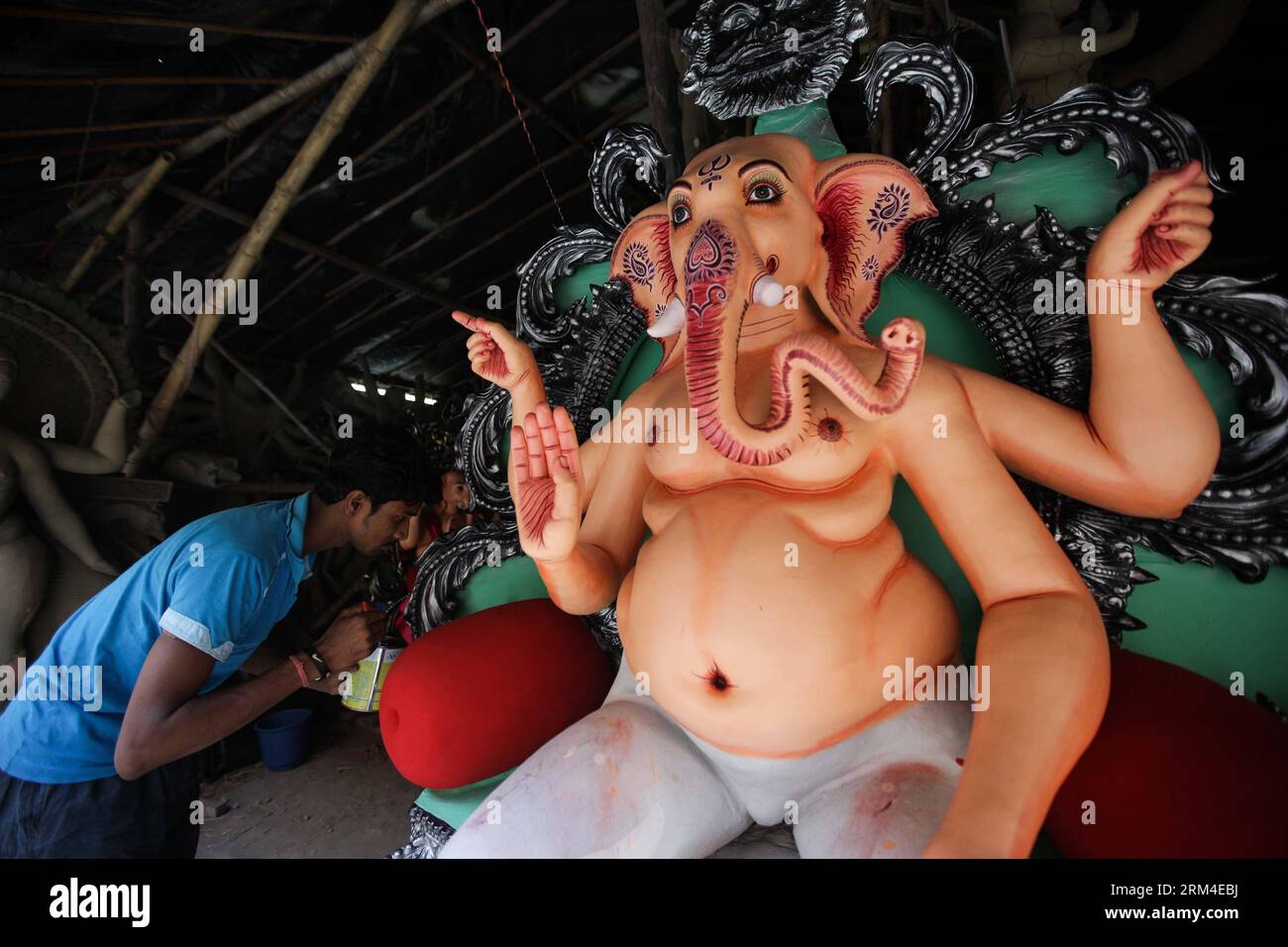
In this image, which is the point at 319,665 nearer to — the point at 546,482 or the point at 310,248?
the point at 546,482

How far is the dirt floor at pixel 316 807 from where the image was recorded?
324cm

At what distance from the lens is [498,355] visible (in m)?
1.23

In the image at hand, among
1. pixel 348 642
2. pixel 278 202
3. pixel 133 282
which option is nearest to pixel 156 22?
pixel 278 202

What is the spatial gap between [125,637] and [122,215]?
8.02 ft

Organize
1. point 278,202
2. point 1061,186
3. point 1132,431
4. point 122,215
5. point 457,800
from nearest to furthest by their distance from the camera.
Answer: point 1132,431 < point 1061,186 < point 457,800 < point 278,202 < point 122,215

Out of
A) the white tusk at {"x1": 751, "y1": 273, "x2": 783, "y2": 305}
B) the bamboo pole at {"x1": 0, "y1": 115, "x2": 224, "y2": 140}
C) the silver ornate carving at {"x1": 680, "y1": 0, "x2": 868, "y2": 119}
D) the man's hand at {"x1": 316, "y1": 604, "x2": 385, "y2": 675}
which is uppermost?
the bamboo pole at {"x1": 0, "y1": 115, "x2": 224, "y2": 140}

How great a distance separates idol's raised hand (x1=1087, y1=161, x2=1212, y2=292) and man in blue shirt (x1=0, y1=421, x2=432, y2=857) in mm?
1615

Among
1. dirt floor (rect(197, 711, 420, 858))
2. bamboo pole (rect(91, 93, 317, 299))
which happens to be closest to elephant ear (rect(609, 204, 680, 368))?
bamboo pole (rect(91, 93, 317, 299))

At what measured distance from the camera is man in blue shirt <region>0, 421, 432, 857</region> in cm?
143

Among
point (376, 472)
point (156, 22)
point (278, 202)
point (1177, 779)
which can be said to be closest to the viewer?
point (1177, 779)

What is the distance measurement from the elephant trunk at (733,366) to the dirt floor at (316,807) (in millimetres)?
2911

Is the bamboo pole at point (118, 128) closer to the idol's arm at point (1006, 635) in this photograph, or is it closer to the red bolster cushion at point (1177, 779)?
the idol's arm at point (1006, 635)

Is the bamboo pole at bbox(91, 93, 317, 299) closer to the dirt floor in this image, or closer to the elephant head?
the elephant head
